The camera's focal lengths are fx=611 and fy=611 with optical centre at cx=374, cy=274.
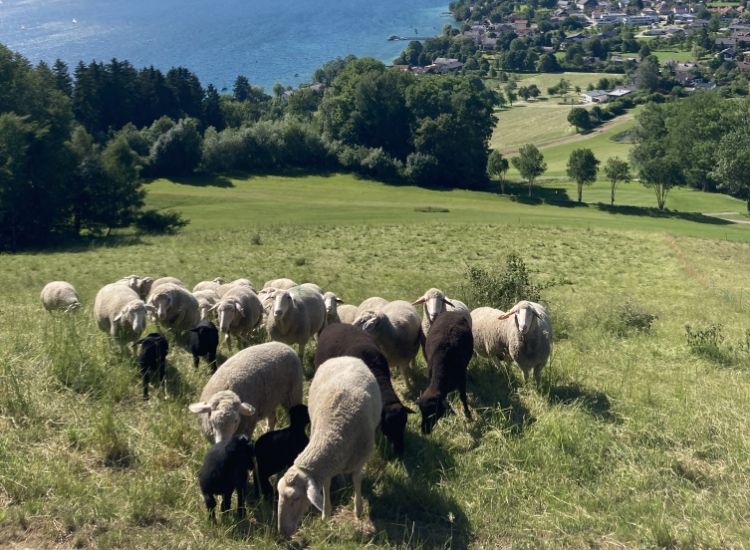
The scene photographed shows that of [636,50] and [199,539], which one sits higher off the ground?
[636,50]

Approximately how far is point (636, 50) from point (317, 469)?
21236 cm

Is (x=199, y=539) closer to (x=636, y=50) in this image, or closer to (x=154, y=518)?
(x=154, y=518)

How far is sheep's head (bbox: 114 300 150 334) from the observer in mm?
11328

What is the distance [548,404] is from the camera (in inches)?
383

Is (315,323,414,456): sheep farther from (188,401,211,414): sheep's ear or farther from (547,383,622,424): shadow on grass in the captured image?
(547,383,622,424): shadow on grass

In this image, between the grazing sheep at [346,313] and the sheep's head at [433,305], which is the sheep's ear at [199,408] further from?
the grazing sheep at [346,313]

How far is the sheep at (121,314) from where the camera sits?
11.4 m

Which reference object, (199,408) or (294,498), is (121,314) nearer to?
(199,408)

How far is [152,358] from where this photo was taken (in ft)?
31.6

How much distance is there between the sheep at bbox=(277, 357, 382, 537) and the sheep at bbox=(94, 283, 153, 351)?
4676 mm

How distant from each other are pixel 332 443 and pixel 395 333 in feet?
14.2

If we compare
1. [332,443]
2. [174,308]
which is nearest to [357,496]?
[332,443]

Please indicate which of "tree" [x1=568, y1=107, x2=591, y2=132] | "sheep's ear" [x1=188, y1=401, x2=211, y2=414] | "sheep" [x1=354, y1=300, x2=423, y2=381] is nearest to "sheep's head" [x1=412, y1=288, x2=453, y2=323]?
"sheep" [x1=354, y1=300, x2=423, y2=381]

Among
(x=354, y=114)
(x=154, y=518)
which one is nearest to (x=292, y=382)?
(x=154, y=518)
